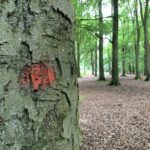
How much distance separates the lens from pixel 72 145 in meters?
1.11

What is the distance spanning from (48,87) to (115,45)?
737 inches

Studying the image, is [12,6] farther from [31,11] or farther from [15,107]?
[15,107]

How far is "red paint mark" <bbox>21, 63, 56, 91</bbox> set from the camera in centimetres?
97

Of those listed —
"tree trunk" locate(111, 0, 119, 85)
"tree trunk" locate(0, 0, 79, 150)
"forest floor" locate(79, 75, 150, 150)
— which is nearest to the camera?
"tree trunk" locate(0, 0, 79, 150)

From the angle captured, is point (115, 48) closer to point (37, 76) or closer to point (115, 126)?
point (115, 126)

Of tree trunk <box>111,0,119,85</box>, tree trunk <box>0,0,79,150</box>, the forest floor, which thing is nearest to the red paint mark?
tree trunk <box>0,0,79,150</box>

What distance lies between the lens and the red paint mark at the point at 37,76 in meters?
0.97

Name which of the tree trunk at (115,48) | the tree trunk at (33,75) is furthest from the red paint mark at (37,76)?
the tree trunk at (115,48)

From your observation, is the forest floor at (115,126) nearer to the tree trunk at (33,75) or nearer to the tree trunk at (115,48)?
the tree trunk at (33,75)

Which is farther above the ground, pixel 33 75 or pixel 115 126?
pixel 33 75

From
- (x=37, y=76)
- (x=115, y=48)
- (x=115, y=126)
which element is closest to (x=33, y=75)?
(x=37, y=76)

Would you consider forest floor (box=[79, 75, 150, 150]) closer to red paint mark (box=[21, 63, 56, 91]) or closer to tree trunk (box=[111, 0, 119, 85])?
red paint mark (box=[21, 63, 56, 91])

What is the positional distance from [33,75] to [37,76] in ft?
0.04

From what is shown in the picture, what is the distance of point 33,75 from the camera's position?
0.99 meters
